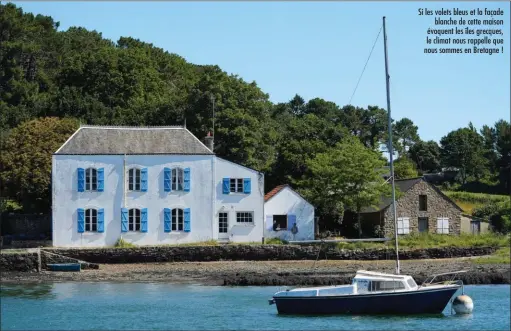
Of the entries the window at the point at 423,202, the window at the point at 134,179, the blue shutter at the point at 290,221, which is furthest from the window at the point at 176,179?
the window at the point at 423,202

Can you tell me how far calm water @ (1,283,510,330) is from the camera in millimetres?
33719

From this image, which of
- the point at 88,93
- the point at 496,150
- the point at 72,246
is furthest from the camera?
the point at 496,150

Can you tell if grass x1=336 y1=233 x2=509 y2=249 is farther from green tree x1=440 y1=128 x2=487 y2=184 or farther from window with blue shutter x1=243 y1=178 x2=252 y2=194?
green tree x1=440 y1=128 x2=487 y2=184

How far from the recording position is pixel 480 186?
83.6 metres

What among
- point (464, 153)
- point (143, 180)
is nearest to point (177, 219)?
point (143, 180)

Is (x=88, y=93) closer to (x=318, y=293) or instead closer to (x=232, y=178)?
(x=232, y=178)

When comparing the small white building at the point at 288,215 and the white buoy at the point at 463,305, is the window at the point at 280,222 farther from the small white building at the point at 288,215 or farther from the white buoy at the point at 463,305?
the white buoy at the point at 463,305

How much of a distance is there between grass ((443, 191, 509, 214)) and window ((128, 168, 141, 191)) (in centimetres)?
2908

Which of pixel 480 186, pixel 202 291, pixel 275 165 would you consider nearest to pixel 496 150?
pixel 480 186

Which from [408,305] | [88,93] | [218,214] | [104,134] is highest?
[88,93]

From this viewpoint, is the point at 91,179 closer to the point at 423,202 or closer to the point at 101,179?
the point at 101,179

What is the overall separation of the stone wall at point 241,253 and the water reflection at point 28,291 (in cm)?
680

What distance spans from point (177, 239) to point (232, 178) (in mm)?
4917

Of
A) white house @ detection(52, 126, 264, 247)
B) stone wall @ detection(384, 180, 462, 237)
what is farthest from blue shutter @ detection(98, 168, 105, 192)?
stone wall @ detection(384, 180, 462, 237)
